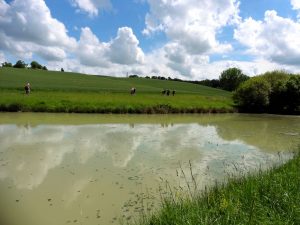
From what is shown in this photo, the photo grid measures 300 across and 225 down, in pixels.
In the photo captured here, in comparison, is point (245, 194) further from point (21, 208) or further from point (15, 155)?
point (15, 155)

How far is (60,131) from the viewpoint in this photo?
75.6 feet

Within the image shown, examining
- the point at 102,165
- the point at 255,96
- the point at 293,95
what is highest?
the point at 293,95

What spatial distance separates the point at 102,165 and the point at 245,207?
7.53 metres

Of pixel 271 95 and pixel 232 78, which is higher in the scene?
pixel 232 78

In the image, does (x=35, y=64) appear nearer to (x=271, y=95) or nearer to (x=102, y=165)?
(x=271, y=95)

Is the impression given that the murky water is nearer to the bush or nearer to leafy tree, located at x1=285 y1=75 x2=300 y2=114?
the bush

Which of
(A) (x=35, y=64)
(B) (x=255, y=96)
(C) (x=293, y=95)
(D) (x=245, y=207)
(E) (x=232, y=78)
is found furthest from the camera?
(A) (x=35, y=64)

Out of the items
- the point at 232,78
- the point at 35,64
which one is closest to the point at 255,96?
the point at 232,78

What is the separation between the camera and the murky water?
895 centimetres

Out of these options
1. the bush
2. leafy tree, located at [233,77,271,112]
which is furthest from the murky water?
the bush

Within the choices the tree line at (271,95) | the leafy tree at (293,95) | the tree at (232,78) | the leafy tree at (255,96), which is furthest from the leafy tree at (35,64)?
the leafy tree at (293,95)

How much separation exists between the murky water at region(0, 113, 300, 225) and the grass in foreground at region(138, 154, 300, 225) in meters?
1.83

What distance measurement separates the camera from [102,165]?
44.9 ft

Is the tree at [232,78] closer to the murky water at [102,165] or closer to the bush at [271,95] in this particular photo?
the bush at [271,95]
